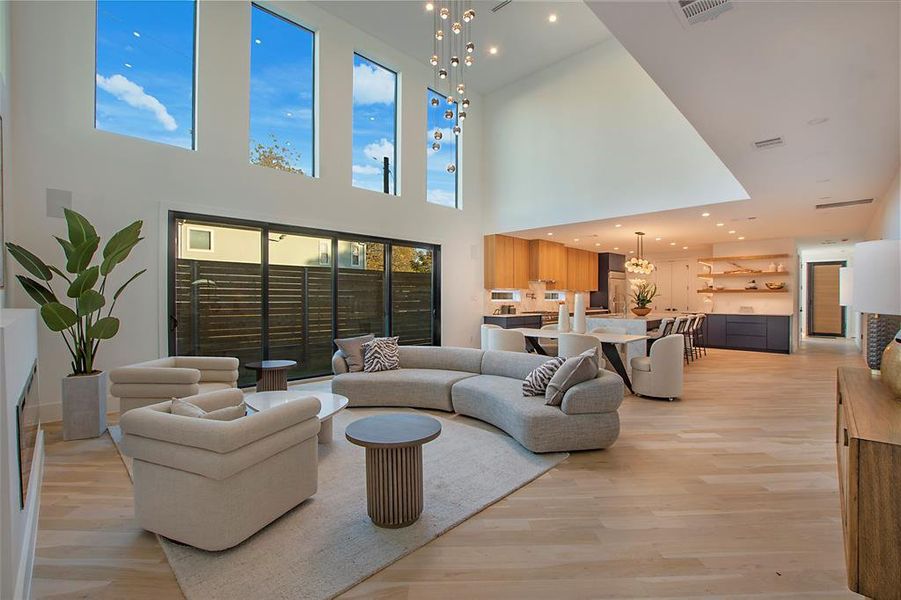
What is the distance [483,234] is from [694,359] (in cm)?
511

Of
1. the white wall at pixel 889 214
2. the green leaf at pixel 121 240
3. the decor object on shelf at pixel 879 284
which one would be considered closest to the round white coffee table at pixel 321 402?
the green leaf at pixel 121 240

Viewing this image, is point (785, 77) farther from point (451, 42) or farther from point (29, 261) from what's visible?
point (29, 261)

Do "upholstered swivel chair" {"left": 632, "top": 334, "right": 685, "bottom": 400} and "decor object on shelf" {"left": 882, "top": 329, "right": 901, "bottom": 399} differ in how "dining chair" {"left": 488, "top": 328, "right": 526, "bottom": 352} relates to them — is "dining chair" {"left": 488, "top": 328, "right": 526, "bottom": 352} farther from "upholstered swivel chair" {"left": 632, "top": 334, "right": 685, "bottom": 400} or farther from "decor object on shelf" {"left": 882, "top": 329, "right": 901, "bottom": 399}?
"decor object on shelf" {"left": 882, "top": 329, "right": 901, "bottom": 399}

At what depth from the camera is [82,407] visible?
3.92m

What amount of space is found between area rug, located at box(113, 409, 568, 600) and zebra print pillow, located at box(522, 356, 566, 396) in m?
0.56

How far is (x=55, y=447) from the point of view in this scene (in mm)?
3668

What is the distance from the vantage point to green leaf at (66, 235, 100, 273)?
152 inches

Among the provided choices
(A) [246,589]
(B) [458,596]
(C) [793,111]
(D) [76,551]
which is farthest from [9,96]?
(C) [793,111]

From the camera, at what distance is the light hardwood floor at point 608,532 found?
1932mm

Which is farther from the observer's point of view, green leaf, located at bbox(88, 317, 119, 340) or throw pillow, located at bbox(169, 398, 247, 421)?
green leaf, located at bbox(88, 317, 119, 340)

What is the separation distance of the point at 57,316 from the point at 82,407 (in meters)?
0.87

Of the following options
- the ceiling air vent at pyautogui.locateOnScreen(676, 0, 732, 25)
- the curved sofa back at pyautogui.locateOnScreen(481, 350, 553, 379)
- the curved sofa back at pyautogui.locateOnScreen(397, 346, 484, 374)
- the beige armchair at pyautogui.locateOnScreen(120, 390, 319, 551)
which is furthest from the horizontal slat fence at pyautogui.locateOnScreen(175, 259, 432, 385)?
the ceiling air vent at pyautogui.locateOnScreen(676, 0, 732, 25)

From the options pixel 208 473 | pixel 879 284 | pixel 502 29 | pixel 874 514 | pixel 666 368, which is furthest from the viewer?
pixel 502 29

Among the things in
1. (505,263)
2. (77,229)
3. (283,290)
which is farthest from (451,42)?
(77,229)
